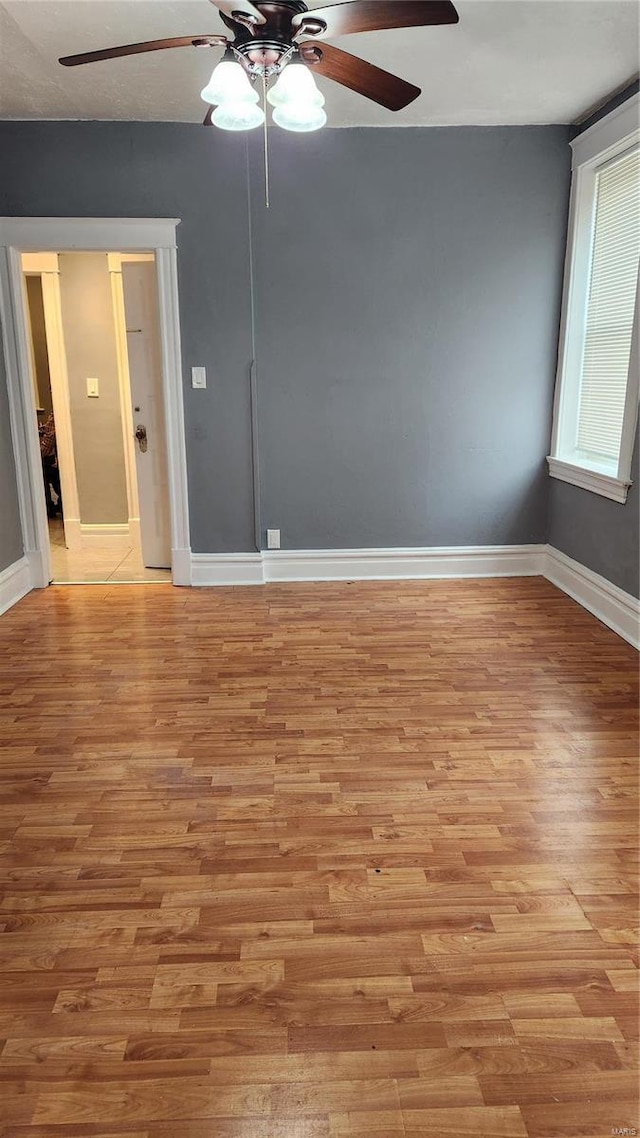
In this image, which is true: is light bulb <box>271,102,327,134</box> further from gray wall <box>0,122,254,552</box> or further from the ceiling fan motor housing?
gray wall <box>0,122,254,552</box>

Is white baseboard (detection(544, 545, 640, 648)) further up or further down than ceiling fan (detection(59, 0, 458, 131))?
further down

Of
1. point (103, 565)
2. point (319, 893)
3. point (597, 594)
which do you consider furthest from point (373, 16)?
point (103, 565)

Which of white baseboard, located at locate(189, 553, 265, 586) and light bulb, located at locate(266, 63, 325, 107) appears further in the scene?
white baseboard, located at locate(189, 553, 265, 586)

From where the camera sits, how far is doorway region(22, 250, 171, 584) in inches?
199

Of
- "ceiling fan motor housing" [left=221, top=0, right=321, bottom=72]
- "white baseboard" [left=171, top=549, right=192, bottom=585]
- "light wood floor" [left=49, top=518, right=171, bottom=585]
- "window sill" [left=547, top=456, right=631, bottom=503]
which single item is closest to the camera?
"ceiling fan motor housing" [left=221, top=0, right=321, bottom=72]

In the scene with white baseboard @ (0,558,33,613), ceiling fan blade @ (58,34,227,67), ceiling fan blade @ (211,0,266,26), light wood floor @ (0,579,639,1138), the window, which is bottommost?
light wood floor @ (0,579,639,1138)

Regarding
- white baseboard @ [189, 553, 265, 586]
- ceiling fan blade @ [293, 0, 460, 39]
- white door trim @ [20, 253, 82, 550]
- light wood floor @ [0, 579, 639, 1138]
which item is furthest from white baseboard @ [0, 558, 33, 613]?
ceiling fan blade @ [293, 0, 460, 39]

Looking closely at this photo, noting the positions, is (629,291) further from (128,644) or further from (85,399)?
(85,399)

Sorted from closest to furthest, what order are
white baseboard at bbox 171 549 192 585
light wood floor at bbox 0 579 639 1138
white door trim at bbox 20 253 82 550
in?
light wood floor at bbox 0 579 639 1138 → white baseboard at bbox 171 549 192 585 → white door trim at bbox 20 253 82 550

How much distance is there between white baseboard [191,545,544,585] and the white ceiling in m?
2.52

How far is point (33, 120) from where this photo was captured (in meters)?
4.11

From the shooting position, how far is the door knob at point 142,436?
198 inches

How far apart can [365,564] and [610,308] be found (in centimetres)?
208

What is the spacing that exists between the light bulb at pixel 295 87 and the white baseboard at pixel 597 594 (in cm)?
268
